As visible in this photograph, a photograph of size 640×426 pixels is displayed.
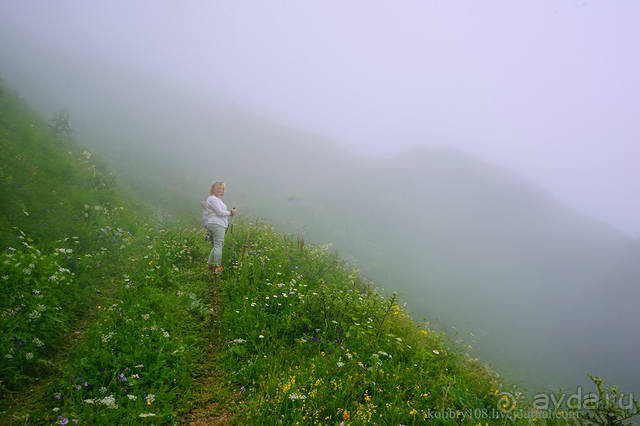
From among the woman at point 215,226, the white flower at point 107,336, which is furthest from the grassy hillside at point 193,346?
the woman at point 215,226

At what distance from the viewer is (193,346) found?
17.3 ft

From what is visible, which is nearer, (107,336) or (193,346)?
(107,336)

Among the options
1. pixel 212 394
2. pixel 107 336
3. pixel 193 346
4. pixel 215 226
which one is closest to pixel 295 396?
pixel 212 394

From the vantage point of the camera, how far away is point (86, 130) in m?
37.6

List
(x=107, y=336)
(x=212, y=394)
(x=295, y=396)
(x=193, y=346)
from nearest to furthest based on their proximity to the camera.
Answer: (x=295, y=396) → (x=212, y=394) → (x=107, y=336) → (x=193, y=346)

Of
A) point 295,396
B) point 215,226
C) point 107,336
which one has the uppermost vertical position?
point 215,226

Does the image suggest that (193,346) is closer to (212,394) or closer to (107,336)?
(212,394)

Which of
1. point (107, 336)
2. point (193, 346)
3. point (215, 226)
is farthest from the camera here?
point (215, 226)

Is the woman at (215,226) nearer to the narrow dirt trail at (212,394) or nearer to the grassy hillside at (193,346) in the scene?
the grassy hillside at (193,346)

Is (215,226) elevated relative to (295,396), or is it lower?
elevated

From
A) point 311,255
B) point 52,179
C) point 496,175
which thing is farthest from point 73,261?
point 496,175

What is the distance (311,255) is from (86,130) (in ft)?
141

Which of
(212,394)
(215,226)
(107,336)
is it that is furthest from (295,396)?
(215,226)

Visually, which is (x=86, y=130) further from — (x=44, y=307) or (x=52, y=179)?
(x=44, y=307)
